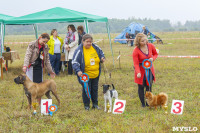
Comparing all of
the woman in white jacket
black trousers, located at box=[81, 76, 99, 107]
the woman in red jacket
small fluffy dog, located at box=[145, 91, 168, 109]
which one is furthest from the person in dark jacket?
the woman in white jacket

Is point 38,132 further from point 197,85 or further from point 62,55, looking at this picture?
point 62,55

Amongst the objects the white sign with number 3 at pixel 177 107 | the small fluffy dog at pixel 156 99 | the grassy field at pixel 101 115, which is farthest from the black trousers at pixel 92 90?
the white sign with number 3 at pixel 177 107

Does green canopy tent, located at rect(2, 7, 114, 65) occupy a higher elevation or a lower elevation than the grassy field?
higher

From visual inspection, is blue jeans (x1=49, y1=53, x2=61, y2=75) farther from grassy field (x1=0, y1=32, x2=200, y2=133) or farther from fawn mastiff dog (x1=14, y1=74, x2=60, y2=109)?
fawn mastiff dog (x1=14, y1=74, x2=60, y2=109)

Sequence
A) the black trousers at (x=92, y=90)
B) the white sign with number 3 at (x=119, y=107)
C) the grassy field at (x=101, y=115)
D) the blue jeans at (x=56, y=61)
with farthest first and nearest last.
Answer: the blue jeans at (x=56, y=61) → the black trousers at (x=92, y=90) → the white sign with number 3 at (x=119, y=107) → the grassy field at (x=101, y=115)

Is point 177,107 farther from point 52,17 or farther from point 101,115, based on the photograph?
point 52,17

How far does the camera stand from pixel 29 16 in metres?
10.5

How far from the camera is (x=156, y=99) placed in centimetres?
507

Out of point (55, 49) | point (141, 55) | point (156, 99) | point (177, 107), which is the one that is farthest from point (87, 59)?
point (55, 49)

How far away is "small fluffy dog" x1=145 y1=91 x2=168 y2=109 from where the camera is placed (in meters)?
5.03

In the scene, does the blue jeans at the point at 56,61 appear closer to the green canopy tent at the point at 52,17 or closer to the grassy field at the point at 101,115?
the green canopy tent at the point at 52,17

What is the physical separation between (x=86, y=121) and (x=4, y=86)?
4.34 metres

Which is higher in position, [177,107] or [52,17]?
[52,17]

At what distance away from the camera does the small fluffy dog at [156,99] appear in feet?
16.5
